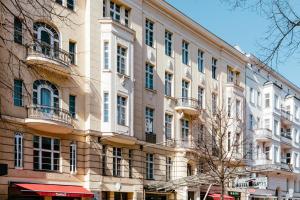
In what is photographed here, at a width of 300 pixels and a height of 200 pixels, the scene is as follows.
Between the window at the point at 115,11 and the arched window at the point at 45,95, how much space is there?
23.5ft

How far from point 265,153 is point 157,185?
23.3 metres

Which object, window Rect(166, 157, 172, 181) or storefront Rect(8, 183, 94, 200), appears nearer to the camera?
storefront Rect(8, 183, 94, 200)

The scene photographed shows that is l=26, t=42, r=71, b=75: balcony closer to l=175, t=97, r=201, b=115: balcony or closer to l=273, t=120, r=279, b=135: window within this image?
l=175, t=97, r=201, b=115: balcony

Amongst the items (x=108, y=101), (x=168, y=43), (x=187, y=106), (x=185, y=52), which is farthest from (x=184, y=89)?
(x=108, y=101)

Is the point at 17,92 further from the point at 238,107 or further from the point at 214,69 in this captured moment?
the point at 238,107

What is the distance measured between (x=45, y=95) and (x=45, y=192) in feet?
17.2

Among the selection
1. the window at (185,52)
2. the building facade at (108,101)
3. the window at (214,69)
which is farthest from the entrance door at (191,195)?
the window at (214,69)

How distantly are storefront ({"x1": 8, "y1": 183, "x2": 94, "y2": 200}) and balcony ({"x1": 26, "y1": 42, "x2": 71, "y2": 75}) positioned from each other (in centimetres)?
596

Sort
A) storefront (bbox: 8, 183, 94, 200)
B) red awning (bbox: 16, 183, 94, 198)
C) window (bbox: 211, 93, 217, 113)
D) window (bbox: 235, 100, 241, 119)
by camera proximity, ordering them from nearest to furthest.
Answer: storefront (bbox: 8, 183, 94, 200)
red awning (bbox: 16, 183, 94, 198)
window (bbox: 211, 93, 217, 113)
window (bbox: 235, 100, 241, 119)

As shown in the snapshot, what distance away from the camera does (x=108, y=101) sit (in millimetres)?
29891

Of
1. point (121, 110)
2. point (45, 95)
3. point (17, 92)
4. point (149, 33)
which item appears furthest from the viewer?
point (149, 33)

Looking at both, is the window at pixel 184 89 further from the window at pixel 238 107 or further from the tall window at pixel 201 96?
the window at pixel 238 107

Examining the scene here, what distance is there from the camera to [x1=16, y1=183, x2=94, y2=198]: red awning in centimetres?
2411

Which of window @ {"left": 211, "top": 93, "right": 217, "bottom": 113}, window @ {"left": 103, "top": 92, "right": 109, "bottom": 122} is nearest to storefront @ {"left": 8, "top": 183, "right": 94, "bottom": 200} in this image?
window @ {"left": 103, "top": 92, "right": 109, "bottom": 122}
